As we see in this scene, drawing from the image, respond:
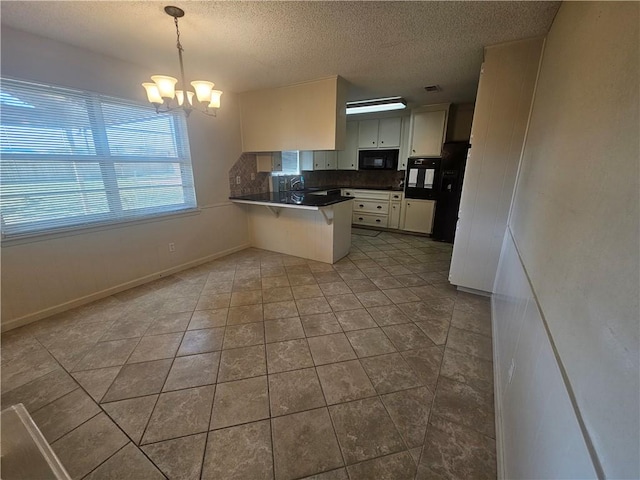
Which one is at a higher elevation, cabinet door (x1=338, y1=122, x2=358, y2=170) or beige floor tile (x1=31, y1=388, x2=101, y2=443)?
cabinet door (x1=338, y1=122, x2=358, y2=170)

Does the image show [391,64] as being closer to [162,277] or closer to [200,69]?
[200,69]

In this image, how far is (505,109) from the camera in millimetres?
2316

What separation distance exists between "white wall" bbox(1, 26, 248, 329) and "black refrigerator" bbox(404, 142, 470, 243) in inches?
130

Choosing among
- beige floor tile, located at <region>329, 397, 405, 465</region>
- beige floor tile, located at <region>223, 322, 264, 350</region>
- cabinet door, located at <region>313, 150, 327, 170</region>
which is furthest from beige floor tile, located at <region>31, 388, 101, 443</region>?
cabinet door, located at <region>313, 150, 327, 170</region>

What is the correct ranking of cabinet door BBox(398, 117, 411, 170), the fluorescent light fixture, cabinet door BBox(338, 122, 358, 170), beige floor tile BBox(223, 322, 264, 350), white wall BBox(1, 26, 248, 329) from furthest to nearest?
cabinet door BBox(338, 122, 358, 170) < cabinet door BBox(398, 117, 411, 170) < the fluorescent light fixture < white wall BBox(1, 26, 248, 329) < beige floor tile BBox(223, 322, 264, 350)

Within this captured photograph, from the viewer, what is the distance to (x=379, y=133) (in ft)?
17.7

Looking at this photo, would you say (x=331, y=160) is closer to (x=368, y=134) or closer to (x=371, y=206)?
(x=368, y=134)

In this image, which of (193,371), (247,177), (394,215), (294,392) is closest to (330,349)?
(294,392)

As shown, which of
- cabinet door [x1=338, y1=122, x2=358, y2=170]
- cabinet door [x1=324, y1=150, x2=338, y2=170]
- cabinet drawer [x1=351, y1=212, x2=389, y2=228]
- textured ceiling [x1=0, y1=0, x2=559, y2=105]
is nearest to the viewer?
textured ceiling [x1=0, y1=0, x2=559, y2=105]

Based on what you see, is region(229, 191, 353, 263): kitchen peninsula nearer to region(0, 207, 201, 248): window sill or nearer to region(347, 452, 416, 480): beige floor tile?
region(0, 207, 201, 248): window sill

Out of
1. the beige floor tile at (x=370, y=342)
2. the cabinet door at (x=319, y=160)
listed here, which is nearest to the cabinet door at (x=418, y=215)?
the cabinet door at (x=319, y=160)

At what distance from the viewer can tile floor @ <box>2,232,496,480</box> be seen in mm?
1245

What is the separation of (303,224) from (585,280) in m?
3.30

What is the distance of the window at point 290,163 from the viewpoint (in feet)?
14.6
